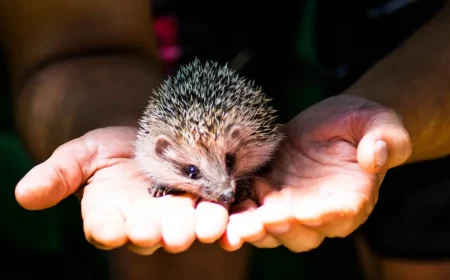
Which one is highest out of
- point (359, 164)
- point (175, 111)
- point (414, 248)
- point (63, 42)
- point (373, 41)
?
point (63, 42)

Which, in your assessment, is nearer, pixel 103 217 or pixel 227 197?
pixel 103 217

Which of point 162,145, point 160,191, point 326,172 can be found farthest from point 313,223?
point 162,145

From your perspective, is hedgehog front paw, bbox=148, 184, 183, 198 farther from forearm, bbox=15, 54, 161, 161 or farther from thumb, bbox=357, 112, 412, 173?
thumb, bbox=357, 112, 412, 173

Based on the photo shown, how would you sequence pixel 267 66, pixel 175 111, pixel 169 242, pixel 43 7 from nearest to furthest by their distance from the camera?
pixel 169 242
pixel 175 111
pixel 43 7
pixel 267 66

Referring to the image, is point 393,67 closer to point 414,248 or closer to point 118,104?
point 414,248

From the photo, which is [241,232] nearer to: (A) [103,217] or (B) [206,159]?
(A) [103,217]

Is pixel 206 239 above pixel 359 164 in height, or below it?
below

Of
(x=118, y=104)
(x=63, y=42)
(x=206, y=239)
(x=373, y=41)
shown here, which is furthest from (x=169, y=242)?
(x=373, y=41)

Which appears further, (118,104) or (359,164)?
(118,104)

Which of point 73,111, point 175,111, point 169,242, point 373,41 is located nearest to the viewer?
point 169,242
